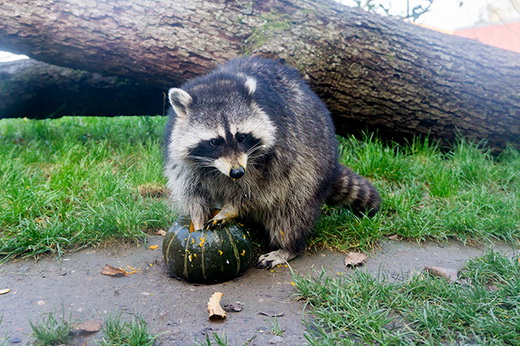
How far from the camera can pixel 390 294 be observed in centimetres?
259

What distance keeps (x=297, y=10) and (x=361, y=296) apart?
3173 millimetres

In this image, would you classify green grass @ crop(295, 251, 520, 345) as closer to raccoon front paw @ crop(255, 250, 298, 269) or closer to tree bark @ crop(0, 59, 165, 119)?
raccoon front paw @ crop(255, 250, 298, 269)

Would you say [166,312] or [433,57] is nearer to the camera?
[166,312]

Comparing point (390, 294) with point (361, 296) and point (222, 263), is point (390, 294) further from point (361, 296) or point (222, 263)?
point (222, 263)

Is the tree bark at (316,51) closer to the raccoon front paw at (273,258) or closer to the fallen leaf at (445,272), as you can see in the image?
the raccoon front paw at (273,258)

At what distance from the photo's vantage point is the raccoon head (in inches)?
113

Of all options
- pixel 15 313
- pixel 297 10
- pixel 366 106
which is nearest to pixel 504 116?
pixel 366 106

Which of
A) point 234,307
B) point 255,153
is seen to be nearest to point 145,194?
point 255,153

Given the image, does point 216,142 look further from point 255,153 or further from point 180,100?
point 180,100

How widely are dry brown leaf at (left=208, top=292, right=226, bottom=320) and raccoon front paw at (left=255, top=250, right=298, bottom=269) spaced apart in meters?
0.60

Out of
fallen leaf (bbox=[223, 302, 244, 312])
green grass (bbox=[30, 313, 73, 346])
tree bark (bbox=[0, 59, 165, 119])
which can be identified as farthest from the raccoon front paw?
tree bark (bbox=[0, 59, 165, 119])

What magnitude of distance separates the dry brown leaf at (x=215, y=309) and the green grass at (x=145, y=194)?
3.45 ft

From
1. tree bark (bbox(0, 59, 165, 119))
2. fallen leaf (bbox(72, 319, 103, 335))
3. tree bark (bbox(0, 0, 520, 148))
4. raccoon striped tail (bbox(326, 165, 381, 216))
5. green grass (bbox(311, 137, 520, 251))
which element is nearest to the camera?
fallen leaf (bbox(72, 319, 103, 335))

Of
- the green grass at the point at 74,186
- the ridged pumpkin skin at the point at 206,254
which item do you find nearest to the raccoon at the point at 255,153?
the ridged pumpkin skin at the point at 206,254
